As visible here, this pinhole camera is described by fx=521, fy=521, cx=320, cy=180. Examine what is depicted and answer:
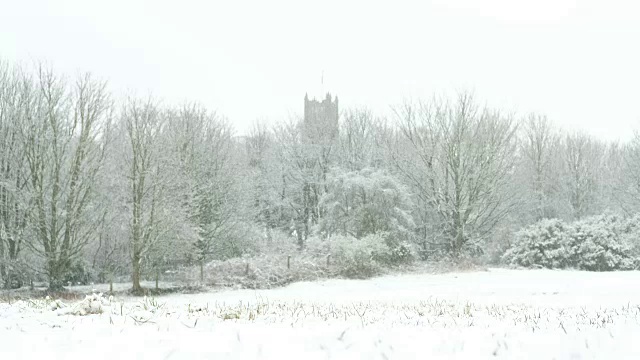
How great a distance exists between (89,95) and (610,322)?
71.3 ft

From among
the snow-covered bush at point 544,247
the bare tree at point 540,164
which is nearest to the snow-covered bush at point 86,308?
the snow-covered bush at point 544,247

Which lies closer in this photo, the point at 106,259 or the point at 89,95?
the point at 89,95

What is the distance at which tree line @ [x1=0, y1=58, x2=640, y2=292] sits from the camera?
70.3ft

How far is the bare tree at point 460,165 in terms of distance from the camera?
1082 inches

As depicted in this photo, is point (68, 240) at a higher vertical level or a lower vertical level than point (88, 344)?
higher

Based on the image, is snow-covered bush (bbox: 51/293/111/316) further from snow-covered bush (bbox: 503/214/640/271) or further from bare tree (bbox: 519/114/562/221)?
bare tree (bbox: 519/114/562/221)

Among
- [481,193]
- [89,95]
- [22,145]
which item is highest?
[89,95]

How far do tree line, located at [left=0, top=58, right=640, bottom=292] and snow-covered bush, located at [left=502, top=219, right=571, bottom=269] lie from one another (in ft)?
7.62

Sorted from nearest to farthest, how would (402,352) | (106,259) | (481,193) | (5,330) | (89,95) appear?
(402,352) < (5,330) < (89,95) < (106,259) < (481,193)

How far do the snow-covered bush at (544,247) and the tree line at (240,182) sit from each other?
232cm

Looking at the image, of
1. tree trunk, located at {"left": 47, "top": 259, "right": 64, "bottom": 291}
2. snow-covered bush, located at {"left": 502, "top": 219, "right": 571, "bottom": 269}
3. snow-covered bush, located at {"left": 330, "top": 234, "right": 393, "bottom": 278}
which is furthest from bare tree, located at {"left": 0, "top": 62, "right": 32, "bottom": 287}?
snow-covered bush, located at {"left": 502, "top": 219, "right": 571, "bottom": 269}

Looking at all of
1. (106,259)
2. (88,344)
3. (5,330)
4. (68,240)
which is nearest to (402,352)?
(88,344)

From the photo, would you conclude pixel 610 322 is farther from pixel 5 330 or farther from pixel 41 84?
pixel 41 84

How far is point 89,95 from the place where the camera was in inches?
893
